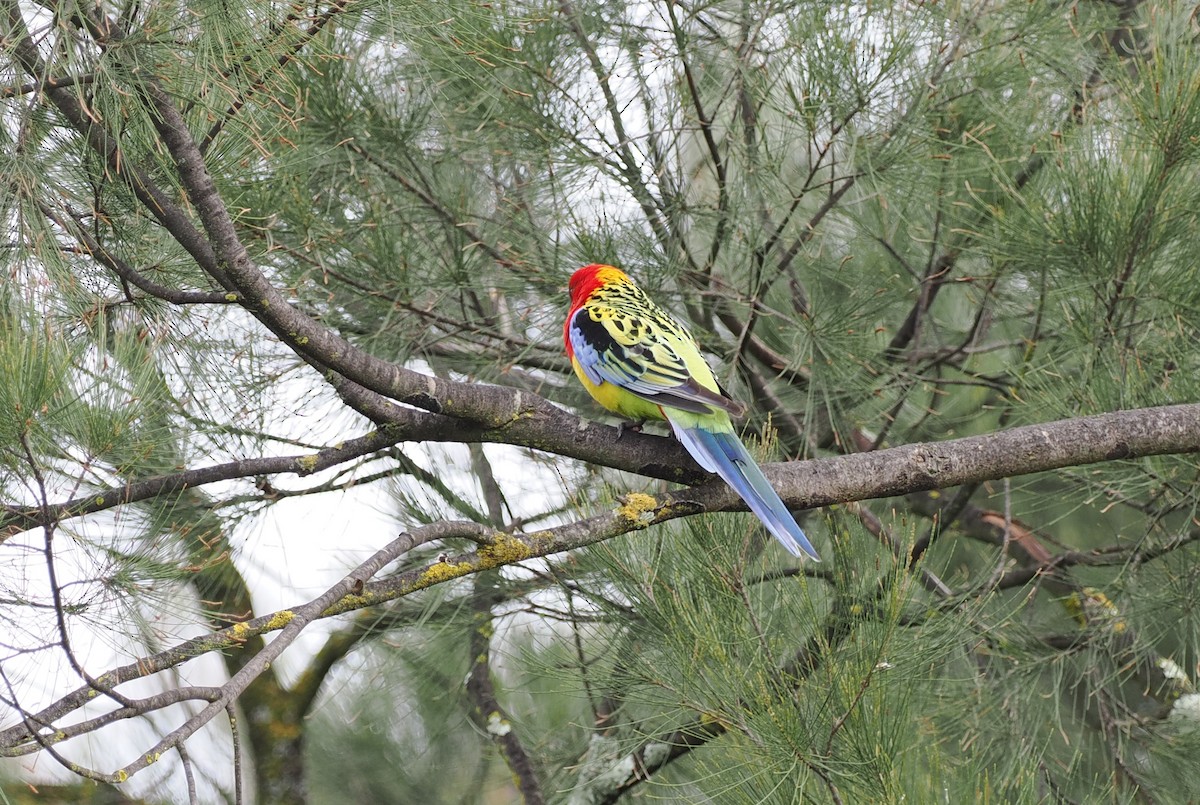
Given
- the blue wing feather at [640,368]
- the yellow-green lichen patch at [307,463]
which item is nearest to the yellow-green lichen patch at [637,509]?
the blue wing feather at [640,368]

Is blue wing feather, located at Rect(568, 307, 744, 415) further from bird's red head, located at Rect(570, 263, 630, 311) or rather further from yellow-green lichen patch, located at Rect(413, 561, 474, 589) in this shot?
yellow-green lichen patch, located at Rect(413, 561, 474, 589)

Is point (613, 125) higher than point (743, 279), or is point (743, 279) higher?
point (613, 125)

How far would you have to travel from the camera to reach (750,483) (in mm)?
1682

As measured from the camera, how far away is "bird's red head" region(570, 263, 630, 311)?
7.68 ft

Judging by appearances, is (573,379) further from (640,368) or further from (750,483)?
(750,483)

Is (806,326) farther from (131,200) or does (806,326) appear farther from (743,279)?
(131,200)

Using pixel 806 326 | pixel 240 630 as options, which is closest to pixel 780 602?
pixel 806 326

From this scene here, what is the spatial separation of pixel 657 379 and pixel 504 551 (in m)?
0.61

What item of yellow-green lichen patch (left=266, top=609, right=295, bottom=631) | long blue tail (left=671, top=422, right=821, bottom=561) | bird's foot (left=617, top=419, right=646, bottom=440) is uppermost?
yellow-green lichen patch (left=266, top=609, right=295, bottom=631)

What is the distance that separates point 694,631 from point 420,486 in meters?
1.19

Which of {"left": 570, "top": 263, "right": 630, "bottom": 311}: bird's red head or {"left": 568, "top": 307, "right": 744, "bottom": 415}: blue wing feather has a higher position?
{"left": 570, "top": 263, "right": 630, "bottom": 311}: bird's red head

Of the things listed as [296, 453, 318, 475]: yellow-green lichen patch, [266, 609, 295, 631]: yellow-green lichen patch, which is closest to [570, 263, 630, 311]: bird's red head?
[296, 453, 318, 475]: yellow-green lichen patch

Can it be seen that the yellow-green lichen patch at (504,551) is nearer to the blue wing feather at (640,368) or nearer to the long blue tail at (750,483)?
the long blue tail at (750,483)

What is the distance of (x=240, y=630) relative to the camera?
4.22 feet
